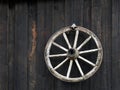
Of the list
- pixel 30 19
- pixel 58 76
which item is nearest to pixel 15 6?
pixel 30 19

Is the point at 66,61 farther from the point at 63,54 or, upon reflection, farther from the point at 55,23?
the point at 55,23

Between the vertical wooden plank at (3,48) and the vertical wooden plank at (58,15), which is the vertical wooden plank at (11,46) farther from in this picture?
the vertical wooden plank at (58,15)

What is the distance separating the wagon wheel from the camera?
16.5 feet

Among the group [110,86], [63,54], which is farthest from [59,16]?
[110,86]

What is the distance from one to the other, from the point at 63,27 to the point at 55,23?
0.37 ft

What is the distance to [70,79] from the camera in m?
5.04

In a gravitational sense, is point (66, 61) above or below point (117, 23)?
below

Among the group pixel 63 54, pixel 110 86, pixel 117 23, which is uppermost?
pixel 117 23

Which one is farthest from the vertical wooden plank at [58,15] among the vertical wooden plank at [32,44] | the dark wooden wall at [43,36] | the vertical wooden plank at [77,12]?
the vertical wooden plank at [32,44]

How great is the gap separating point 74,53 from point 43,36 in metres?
0.49

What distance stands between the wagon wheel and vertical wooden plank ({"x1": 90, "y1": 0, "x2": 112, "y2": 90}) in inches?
4.0

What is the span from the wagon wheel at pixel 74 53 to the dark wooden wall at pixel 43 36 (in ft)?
0.34

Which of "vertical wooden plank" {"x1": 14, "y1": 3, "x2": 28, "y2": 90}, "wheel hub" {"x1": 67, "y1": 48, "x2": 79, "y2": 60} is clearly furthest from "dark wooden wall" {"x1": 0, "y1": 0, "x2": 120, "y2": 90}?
"wheel hub" {"x1": 67, "y1": 48, "x2": 79, "y2": 60}

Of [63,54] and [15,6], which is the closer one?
[63,54]
